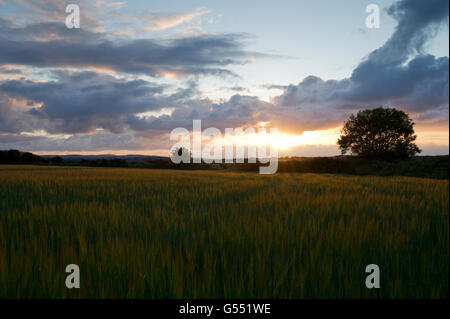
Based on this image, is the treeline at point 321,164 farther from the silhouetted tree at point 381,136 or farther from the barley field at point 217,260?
the barley field at point 217,260

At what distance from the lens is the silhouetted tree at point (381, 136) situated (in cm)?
3994

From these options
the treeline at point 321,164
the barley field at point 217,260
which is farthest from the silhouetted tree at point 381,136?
the barley field at point 217,260

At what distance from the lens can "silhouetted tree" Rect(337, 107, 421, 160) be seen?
39.9 meters

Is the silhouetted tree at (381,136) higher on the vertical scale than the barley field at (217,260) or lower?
higher

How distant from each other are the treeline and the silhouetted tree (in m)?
1.99

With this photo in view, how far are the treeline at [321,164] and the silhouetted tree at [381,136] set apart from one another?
6.53 ft

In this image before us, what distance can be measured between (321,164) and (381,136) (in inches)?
423

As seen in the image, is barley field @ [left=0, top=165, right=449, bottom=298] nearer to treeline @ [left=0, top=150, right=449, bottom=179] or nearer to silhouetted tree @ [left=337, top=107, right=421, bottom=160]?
treeline @ [left=0, top=150, right=449, bottom=179]

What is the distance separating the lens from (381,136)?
41.4 metres

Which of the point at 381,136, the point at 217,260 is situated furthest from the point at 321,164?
the point at 217,260

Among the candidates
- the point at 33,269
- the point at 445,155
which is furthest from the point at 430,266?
the point at 445,155

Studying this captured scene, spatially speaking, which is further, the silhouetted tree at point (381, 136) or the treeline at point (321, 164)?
the silhouetted tree at point (381, 136)
